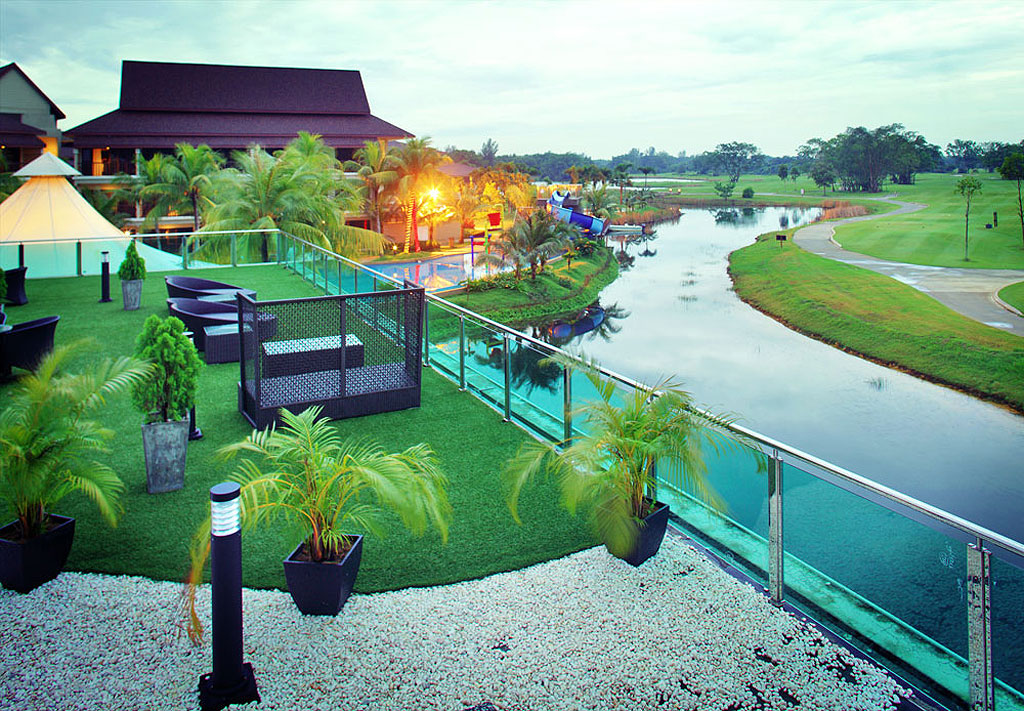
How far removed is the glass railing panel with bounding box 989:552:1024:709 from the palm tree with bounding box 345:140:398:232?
155 feet

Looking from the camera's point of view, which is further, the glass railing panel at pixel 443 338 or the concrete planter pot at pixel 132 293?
the concrete planter pot at pixel 132 293

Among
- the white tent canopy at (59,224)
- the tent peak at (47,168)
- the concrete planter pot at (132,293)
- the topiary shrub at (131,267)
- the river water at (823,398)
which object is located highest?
the tent peak at (47,168)

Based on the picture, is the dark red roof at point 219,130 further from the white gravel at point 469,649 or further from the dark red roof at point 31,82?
the white gravel at point 469,649

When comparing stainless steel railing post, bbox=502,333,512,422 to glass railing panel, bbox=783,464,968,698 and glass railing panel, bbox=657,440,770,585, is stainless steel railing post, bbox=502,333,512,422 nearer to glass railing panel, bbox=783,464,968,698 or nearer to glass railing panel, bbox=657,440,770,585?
glass railing panel, bbox=657,440,770,585

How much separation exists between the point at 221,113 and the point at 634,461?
172 feet

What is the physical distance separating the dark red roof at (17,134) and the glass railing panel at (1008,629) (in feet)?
173

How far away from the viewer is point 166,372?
6020mm

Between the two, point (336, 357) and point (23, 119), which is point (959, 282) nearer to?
point (336, 357)

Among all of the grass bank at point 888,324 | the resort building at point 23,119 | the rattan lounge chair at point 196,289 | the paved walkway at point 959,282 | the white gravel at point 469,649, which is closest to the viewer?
the white gravel at point 469,649

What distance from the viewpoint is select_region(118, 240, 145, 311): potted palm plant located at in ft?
43.6

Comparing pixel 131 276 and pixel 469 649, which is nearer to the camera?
pixel 469 649

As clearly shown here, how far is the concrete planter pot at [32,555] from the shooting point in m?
4.57

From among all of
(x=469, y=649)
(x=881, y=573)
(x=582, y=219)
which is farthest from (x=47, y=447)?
(x=582, y=219)

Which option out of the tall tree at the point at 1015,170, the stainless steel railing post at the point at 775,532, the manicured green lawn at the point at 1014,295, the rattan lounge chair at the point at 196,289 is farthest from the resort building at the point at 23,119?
the tall tree at the point at 1015,170
